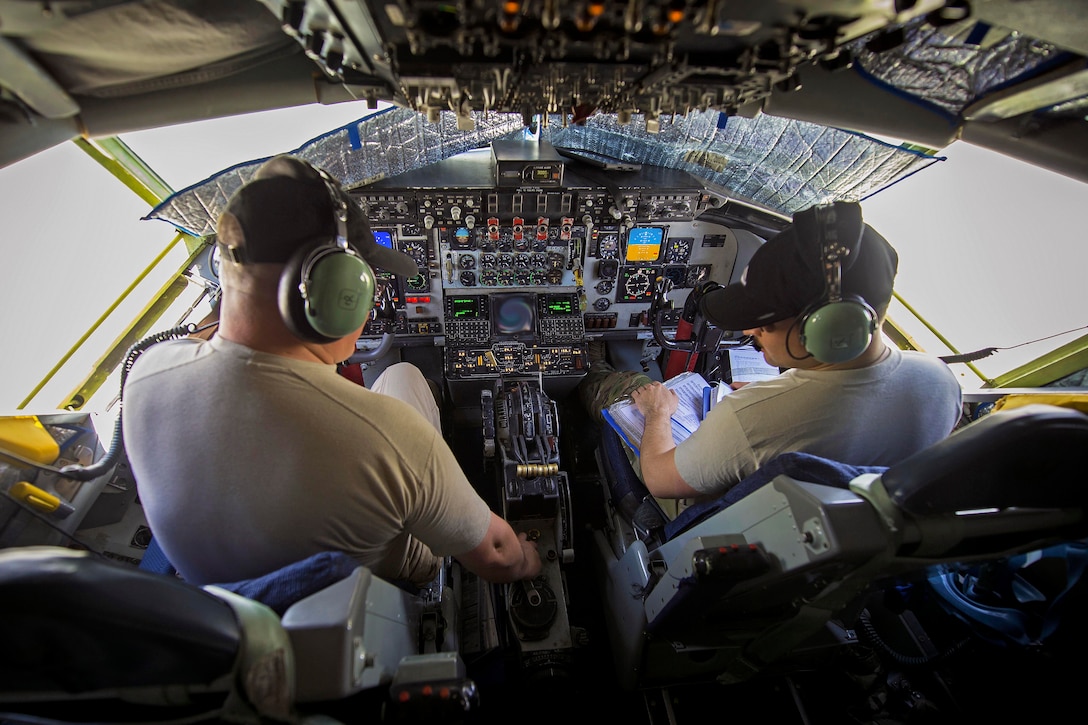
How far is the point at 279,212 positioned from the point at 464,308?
6.56ft

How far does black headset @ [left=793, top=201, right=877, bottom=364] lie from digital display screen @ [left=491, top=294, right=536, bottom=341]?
1.97m

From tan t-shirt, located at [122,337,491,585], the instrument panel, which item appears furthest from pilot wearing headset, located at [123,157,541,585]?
the instrument panel

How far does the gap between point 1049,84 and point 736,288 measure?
82 centimetres

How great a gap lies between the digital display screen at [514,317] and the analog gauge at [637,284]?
24.6 inches

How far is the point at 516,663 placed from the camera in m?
2.00

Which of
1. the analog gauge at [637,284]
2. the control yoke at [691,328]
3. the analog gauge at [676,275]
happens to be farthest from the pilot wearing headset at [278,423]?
the analog gauge at [676,275]

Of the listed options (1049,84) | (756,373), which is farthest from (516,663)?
(1049,84)

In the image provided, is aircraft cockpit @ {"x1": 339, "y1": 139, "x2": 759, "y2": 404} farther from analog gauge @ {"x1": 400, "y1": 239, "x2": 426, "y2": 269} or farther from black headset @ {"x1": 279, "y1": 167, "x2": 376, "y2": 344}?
black headset @ {"x1": 279, "y1": 167, "x2": 376, "y2": 344}

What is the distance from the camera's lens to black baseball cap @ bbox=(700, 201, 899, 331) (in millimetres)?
1342

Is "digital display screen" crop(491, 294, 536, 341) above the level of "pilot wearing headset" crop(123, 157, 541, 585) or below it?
below

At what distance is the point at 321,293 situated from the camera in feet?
3.50

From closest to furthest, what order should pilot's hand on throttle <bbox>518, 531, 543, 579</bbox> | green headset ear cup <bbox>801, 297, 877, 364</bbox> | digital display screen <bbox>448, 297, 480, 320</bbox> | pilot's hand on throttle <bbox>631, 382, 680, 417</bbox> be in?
1. green headset ear cup <bbox>801, 297, 877, 364</bbox>
2. pilot's hand on throttle <bbox>518, 531, 543, 579</bbox>
3. pilot's hand on throttle <bbox>631, 382, 680, 417</bbox>
4. digital display screen <bbox>448, 297, 480, 320</bbox>

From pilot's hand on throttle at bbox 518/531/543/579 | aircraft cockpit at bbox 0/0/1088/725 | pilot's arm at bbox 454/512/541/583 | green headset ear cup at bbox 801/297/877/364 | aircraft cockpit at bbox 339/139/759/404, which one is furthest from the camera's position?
aircraft cockpit at bbox 339/139/759/404

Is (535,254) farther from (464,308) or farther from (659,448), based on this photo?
(659,448)
